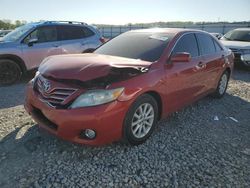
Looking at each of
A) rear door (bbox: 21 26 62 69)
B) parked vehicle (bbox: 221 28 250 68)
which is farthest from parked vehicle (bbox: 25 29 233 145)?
parked vehicle (bbox: 221 28 250 68)

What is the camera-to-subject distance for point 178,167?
3258 millimetres

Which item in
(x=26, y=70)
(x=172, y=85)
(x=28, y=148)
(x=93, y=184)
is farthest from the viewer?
(x=26, y=70)

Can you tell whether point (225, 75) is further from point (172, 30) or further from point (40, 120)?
point (40, 120)

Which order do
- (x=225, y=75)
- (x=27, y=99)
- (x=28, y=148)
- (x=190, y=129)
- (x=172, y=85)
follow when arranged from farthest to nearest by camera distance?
(x=225, y=75), (x=190, y=129), (x=172, y=85), (x=27, y=99), (x=28, y=148)

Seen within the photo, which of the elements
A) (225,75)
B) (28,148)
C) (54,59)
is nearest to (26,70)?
(54,59)

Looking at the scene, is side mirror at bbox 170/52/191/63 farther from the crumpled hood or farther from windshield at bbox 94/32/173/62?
the crumpled hood

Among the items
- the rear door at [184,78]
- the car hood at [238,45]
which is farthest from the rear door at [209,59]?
the car hood at [238,45]

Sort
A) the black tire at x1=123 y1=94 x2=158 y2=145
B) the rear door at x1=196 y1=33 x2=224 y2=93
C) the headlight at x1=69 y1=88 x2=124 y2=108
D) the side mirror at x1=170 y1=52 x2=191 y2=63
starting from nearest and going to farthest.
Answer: the headlight at x1=69 y1=88 x2=124 y2=108 → the black tire at x1=123 y1=94 x2=158 y2=145 → the side mirror at x1=170 y1=52 x2=191 y2=63 → the rear door at x1=196 y1=33 x2=224 y2=93

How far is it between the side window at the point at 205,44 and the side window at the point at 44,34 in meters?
4.54

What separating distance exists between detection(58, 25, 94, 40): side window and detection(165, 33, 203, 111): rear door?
→ 14.9 ft

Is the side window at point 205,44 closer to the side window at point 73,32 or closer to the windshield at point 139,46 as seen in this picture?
the windshield at point 139,46

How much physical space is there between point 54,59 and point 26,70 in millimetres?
3781

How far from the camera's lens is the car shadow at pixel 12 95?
211 inches

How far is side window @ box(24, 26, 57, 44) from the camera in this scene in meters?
7.46
